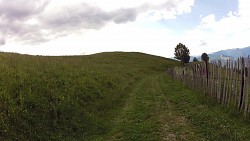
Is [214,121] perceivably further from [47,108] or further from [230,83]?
[47,108]

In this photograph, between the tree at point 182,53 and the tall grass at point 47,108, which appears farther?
the tree at point 182,53

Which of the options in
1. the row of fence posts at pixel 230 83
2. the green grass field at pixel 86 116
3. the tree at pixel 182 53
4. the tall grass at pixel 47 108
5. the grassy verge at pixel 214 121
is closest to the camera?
the grassy verge at pixel 214 121

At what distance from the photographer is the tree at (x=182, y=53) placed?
11931 cm

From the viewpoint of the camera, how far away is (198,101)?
19.7 metres

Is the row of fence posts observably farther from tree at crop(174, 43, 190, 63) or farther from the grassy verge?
tree at crop(174, 43, 190, 63)

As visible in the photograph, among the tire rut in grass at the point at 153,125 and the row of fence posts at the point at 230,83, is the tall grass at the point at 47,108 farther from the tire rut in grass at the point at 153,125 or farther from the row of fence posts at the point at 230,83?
the row of fence posts at the point at 230,83

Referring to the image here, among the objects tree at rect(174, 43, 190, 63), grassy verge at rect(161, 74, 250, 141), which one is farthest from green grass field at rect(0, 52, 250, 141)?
tree at rect(174, 43, 190, 63)

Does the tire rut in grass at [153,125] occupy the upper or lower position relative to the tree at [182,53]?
lower

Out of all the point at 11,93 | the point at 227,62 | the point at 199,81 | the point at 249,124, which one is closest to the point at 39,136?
the point at 11,93

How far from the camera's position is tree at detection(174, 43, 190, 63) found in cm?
11931

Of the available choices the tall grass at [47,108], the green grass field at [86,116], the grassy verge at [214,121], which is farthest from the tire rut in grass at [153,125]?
the tall grass at [47,108]

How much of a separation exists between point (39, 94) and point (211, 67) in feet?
35.1

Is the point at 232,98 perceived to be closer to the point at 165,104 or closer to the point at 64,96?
the point at 165,104

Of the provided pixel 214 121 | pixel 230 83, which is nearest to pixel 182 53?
pixel 230 83
